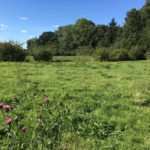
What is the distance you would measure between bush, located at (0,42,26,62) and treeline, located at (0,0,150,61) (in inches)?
72.1

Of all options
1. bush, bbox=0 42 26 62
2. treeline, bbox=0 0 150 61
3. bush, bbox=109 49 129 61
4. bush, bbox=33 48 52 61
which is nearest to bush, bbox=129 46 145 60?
treeline, bbox=0 0 150 61

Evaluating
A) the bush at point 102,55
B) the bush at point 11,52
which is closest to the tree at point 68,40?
the bush at point 102,55

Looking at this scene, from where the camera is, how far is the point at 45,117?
635 cm

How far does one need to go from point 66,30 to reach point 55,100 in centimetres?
9885

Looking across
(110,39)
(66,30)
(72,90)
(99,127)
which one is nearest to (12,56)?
(72,90)

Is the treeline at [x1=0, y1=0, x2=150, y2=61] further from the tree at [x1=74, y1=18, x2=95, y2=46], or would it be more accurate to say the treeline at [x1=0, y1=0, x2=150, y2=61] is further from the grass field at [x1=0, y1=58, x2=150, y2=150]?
the grass field at [x1=0, y1=58, x2=150, y2=150]

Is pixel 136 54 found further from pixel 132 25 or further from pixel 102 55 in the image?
pixel 132 25

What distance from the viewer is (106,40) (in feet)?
250

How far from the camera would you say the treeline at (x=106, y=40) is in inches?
1414

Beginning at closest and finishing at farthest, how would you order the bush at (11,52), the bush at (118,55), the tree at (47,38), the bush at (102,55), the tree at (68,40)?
1. the bush at (11,52)
2. the bush at (102,55)
3. the bush at (118,55)
4. the tree at (68,40)
5. the tree at (47,38)

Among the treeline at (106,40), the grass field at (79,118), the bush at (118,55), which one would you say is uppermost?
the treeline at (106,40)

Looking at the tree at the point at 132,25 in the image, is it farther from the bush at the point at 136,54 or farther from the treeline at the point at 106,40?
the bush at the point at 136,54

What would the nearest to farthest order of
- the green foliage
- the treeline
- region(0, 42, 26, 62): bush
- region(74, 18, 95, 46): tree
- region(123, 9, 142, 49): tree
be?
region(0, 42, 26, 62): bush → the treeline → the green foliage → region(123, 9, 142, 49): tree → region(74, 18, 95, 46): tree

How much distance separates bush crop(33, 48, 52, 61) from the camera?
31.5 m
